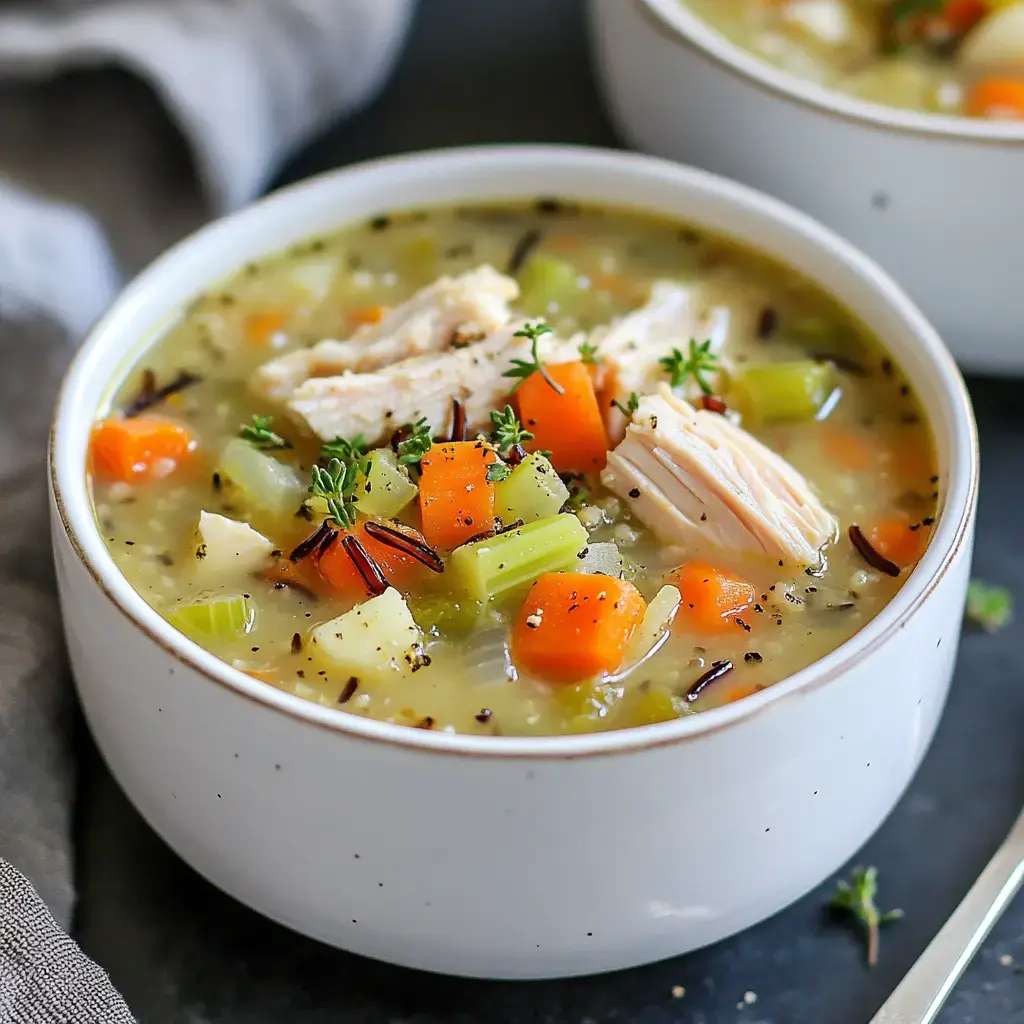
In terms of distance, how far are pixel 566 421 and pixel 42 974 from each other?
0.87 metres

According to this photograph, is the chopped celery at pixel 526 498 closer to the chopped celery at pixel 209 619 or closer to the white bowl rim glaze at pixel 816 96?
the chopped celery at pixel 209 619

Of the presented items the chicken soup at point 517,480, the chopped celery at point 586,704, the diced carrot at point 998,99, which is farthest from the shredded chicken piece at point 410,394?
the diced carrot at point 998,99

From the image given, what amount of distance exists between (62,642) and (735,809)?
929 mm

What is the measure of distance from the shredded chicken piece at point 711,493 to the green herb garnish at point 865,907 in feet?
1.30

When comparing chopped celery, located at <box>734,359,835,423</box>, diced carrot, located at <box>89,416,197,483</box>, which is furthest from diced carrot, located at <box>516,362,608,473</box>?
diced carrot, located at <box>89,416,197,483</box>

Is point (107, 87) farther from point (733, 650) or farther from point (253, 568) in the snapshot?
point (733, 650)

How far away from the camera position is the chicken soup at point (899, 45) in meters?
2.49

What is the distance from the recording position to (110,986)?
166cm

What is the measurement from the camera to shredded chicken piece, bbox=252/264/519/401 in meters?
2.02

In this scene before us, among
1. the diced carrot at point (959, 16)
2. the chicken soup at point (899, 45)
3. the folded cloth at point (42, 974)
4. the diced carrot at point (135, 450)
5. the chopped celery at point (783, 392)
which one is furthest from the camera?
the diced carrot at point (959, 16)

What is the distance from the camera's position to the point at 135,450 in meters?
1.92

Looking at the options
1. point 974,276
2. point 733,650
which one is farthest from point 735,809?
point 974,276

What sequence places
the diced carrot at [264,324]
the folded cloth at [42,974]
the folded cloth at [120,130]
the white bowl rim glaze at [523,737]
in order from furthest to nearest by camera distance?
the folded cloth at [120,130] < the diced carrot at [264,324] < the folded cloth at [42,974] < the white bowl rim glaze at [523,737]

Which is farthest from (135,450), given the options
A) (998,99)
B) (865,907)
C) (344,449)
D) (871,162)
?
(998,99)
